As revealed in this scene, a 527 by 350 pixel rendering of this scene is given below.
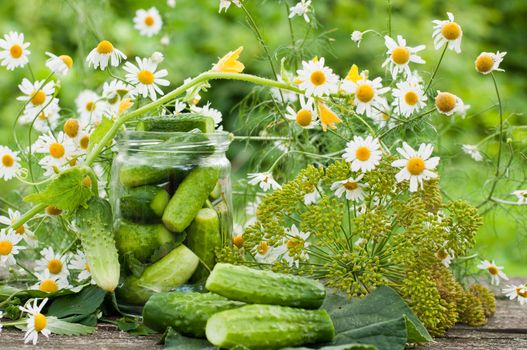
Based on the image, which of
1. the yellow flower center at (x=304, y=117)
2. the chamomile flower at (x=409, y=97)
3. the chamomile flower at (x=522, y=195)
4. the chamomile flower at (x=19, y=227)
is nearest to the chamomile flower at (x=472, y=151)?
the chamomile flower at (x=522, y=195)

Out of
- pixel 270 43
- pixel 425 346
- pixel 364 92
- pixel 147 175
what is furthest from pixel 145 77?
pixel 270 43

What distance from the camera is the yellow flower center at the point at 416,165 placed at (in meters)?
1.23

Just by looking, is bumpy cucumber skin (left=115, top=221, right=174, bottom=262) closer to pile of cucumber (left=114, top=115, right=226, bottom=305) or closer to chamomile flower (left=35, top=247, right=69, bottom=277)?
pile of cucumber (left=114, top=115, right=226, bottom=305)

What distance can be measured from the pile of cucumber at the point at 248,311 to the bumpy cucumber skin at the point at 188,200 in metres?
0.13

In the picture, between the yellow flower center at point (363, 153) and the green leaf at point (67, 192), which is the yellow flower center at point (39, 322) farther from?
the yellow flower center at point (363, 153)

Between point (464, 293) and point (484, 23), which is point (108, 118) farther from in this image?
point (484, 23)

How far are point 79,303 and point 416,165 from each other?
611 mm

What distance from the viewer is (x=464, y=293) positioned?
1.43 metres

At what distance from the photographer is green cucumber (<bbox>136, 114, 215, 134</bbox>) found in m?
1.34

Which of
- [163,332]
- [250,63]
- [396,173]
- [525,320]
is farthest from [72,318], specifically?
[250,63]

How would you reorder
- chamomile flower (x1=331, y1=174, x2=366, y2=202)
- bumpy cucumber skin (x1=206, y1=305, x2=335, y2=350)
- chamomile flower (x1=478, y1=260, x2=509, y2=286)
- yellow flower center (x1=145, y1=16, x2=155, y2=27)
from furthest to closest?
yellow flower center (x1=145, y1=16, x2=155, y2=27), chamomile flower (x1=478, y1=260, x2=509, y2=286), chamomile flower (x1=331, y1=174, x2=366, y2=202), bumpy cucumber skin (x1=206, y1=305, x2=335, y2=350)

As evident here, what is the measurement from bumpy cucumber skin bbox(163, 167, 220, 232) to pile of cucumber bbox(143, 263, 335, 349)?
130 mm

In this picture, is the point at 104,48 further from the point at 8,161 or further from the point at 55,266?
the point at 55,266

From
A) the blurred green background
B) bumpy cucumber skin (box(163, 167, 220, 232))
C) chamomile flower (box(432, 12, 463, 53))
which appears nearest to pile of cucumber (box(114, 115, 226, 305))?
bumpy cucumber skin (box(163, 167, 220, 232))
